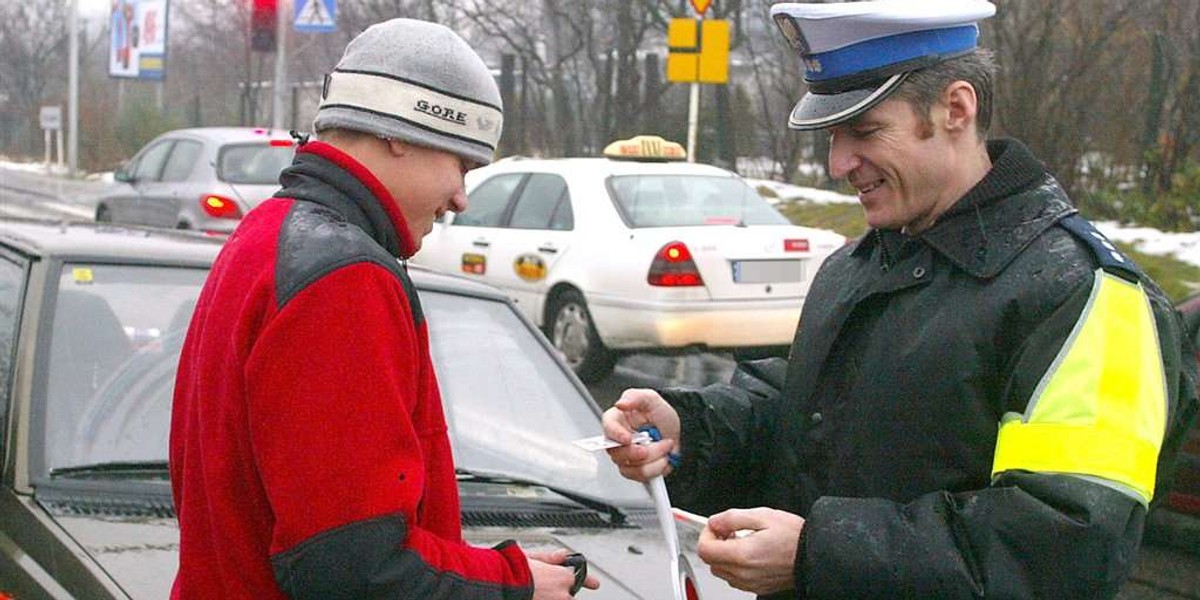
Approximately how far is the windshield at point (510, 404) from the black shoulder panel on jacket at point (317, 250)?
1706mm

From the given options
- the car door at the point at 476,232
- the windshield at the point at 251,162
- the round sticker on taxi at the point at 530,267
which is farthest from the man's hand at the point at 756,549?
the windshield at the point at 251,162

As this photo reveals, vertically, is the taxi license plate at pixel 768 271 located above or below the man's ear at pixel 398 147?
below

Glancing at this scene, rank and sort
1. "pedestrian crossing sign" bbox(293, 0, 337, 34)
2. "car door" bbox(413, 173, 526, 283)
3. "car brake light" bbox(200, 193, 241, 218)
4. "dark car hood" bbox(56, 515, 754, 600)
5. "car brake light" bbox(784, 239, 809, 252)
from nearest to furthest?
"dark car hood" bbox(56, 515, 754, 600) → "car brake light" bbox(784, 239, 809, 252) → "car door" bbox(413, 173, 526, 283) → "car brake light" bbox(200, 193, 241, 218) → "pedestrian crossing sign" bbox(293, 0, 337, 34)

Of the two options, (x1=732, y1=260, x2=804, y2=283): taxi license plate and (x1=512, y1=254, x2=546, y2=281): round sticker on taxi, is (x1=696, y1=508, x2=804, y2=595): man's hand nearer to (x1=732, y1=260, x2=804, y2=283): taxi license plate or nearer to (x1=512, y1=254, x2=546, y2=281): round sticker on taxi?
(x1=732, y1=260, x2=804, y2=283): taxi license plate

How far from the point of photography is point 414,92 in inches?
79.0

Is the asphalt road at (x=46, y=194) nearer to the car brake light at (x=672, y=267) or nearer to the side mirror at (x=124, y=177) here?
the side mirror at (x=124, y=177)

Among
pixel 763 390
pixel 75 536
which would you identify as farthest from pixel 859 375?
pixel 75 536

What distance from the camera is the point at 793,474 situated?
7.57 ft

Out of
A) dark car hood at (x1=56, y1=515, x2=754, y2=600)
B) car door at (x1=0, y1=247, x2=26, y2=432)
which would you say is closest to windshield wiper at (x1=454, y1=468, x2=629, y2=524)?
dark car hood at (x1=56, y1=515, x2=754, y2=600)

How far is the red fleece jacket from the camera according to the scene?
5.99 feet

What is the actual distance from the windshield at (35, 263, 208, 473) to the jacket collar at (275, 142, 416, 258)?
1574 mm

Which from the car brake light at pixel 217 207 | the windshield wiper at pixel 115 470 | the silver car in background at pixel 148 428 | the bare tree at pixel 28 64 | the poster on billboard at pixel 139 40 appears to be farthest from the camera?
the bare tree at pixel 28 64

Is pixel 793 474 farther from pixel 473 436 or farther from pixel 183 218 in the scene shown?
pixel 183 218

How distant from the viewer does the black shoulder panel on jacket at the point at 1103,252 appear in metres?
1.95
